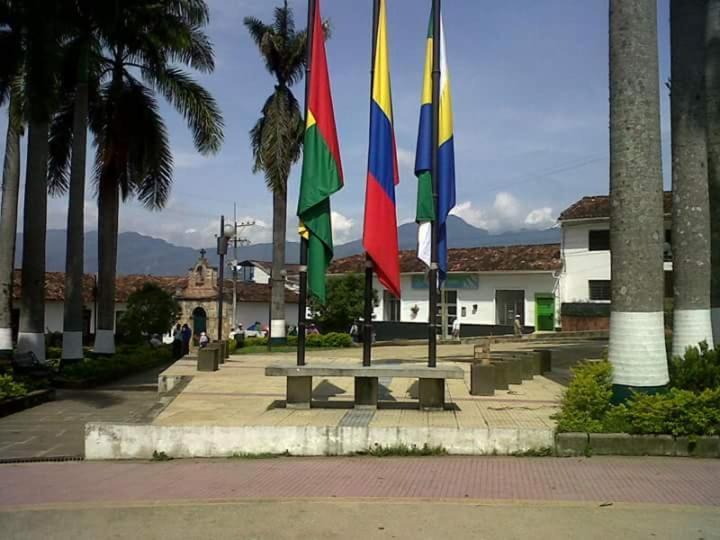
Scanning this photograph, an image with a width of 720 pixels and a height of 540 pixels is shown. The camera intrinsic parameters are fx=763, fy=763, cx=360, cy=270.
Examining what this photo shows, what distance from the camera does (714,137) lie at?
1206cm

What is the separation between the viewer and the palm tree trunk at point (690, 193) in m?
10.7

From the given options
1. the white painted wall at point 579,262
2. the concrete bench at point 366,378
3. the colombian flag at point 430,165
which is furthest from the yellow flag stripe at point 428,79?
the white painted wall at point 579,262

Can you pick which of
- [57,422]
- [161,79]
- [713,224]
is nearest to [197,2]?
[161,79]

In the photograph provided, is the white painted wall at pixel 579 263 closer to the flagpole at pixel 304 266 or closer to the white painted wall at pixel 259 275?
the flagpole at pixel 304 266

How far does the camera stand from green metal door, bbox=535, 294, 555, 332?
3822 cm

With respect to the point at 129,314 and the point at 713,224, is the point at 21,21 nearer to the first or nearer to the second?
the point at 713,224

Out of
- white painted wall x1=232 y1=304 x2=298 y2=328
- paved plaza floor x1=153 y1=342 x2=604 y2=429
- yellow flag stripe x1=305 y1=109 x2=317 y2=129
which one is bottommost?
paved plaza floor x1=153 y1=342 x2=604 y2=429

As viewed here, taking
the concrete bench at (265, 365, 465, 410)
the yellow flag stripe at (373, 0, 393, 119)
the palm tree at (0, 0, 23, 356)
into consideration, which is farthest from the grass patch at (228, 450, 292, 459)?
the palm tree at (0, 0, 23, 356)

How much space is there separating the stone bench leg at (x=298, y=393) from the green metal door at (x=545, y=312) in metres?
29.5

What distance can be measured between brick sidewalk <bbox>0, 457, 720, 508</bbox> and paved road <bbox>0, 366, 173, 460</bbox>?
1.29 meters

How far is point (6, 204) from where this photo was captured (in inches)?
898

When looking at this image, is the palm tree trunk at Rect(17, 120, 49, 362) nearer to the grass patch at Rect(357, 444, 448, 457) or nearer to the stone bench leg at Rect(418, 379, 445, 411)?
the stone bench leg at Rect(418, 379, 445, 411)

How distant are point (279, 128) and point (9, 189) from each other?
9.31m

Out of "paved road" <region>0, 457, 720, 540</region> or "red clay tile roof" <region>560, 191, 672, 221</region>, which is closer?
"paved road" <region>0, 457, 720, 540</region>
